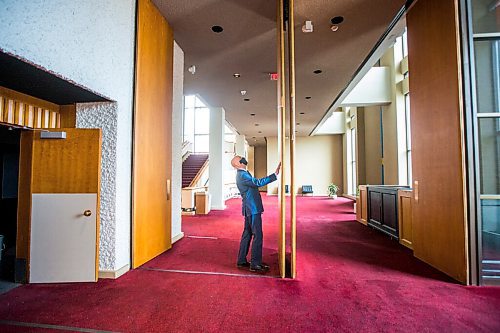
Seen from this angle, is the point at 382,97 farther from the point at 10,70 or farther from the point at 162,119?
the point at 10,70

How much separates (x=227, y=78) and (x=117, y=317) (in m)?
5.59

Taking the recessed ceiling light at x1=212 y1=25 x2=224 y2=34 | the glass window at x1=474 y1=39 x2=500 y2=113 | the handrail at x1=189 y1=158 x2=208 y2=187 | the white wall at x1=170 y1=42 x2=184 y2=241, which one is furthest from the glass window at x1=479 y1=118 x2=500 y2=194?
the handrail at x1=189 y1=158 x2=208 y2=187

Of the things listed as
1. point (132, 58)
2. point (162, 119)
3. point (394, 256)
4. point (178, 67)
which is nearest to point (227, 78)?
point (178, 67)

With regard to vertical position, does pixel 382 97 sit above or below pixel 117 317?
above

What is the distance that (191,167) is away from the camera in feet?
40.9

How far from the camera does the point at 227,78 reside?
6.55m

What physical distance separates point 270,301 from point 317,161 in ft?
48.5

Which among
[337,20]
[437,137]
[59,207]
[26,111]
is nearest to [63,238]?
[59,207]

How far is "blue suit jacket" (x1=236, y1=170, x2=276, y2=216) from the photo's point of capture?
329 cm

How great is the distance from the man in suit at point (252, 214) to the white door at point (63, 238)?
1713 millimetres

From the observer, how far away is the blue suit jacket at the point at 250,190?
3287 millimetres

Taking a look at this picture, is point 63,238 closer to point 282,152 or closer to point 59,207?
point 59,207

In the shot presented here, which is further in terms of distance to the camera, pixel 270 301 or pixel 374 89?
pixel 374 89

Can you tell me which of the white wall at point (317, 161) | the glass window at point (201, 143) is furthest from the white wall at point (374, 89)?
the glass window at point (201, 143)
